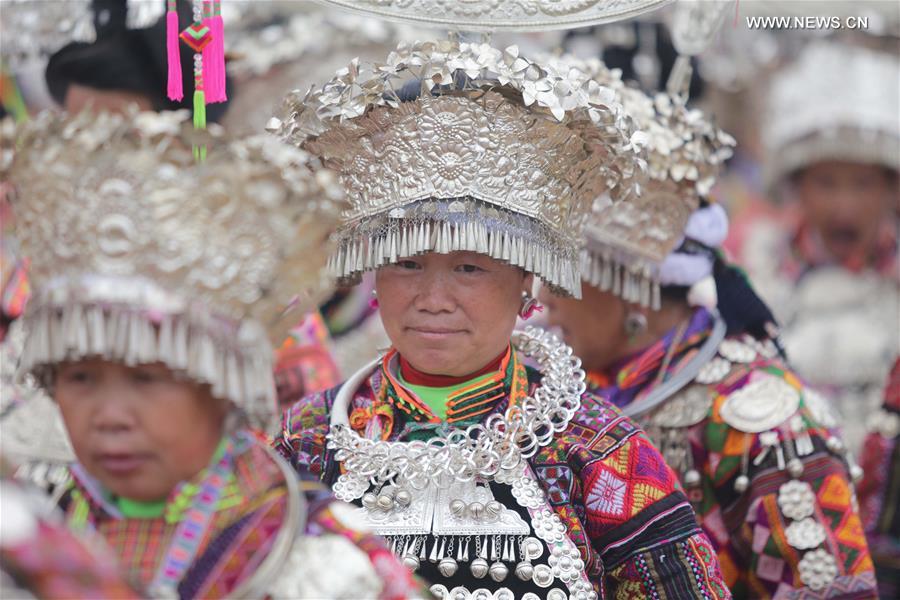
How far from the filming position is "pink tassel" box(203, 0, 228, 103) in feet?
10.8

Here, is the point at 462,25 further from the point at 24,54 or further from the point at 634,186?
the point at 24,54

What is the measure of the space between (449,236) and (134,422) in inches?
41.4

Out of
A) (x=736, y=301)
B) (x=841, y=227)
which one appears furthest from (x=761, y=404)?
(x=841, y=227)

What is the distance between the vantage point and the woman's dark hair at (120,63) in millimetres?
5086

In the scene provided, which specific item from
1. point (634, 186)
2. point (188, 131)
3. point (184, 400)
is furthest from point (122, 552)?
point (634, 186)

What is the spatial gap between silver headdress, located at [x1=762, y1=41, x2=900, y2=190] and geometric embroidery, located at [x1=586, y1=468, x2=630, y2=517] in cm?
488

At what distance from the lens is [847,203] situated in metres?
7.82

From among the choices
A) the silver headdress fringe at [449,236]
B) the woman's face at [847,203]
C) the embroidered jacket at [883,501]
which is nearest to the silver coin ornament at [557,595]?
the silver headdress fringe at [449,236]

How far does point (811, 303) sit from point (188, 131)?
17.7ft

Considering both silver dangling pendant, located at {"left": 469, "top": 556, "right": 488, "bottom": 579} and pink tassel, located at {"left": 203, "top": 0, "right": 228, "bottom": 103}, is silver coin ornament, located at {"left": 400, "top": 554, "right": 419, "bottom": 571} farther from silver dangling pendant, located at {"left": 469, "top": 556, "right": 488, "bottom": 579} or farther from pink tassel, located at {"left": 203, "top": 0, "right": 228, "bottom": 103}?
pink tassel, located at {"left": 203, "top": 0, "right": 228, "bottom": 103}

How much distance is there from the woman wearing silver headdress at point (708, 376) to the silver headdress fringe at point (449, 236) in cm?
82

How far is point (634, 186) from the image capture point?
3859mm

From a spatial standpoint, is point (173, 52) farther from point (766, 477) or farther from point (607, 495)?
point (766, 477)

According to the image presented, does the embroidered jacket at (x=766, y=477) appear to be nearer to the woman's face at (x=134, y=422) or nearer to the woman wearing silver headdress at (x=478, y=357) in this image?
the woman wearing silver headdress at (x=478, y=357)
